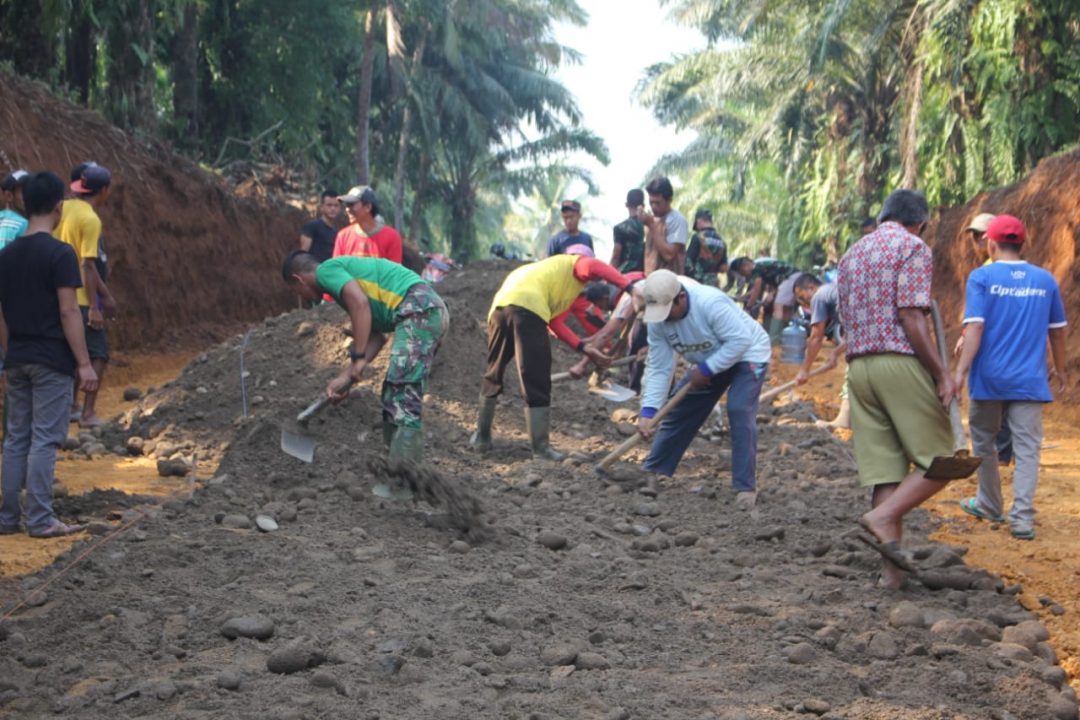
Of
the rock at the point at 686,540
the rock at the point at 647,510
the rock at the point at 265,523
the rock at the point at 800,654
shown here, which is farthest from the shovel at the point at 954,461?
the rock at the point at 265,523

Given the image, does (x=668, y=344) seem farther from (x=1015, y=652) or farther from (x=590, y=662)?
(x=590, y=662)

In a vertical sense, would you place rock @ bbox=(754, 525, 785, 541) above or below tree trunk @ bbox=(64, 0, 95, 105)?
below

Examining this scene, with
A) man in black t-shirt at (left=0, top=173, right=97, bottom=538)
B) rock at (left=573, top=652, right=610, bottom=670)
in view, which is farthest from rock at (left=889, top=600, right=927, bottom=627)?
man in black t-shirt at (left=0, top=173, right=97, bottom=538)

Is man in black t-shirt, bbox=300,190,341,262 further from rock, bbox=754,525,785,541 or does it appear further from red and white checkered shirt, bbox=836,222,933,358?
red and white checkered shirt, bbox=836,222,933,358

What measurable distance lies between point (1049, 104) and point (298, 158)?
11.8 m

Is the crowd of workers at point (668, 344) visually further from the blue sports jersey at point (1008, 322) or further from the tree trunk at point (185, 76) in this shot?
the tree trunk at point (185, 76)

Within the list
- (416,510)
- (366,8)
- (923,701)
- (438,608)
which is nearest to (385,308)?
(416,510)

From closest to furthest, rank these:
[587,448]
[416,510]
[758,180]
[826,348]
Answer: [416,510]
[587,448]
[826,348]
[758,180]

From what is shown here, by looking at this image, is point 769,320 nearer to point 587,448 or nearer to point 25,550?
point 587,448

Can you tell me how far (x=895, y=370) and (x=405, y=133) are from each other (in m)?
25.2

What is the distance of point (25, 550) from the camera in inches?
216

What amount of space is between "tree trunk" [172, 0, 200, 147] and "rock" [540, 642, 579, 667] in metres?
15.4

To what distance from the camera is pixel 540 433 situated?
7.96 m

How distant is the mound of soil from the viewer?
373cm
